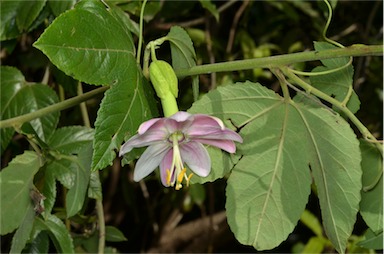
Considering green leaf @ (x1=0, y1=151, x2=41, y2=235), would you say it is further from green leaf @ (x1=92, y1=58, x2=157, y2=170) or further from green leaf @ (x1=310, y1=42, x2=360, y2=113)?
green leaf @ (x1=310, y1=42, x2=360, y2=113)

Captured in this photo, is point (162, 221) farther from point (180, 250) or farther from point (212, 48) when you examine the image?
point (212, 48)

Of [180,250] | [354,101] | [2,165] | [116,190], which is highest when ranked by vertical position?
[354,101]

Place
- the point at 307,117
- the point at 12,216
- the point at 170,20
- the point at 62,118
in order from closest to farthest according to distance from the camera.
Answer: the point at 307,117, the point at 12,216, the point at 62,118, the point at 170,20

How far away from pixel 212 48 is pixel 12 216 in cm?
76

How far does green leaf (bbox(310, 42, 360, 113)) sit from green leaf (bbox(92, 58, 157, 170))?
279 mm

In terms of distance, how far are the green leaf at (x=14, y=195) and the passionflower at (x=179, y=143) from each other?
259 mm

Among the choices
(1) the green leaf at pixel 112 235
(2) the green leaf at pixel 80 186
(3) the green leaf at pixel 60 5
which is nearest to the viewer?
(2) the green leaf at pixel 80 186

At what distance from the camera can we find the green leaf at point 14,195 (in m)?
0.96

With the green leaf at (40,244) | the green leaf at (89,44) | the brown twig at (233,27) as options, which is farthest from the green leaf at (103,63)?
the brown twig at (233,27)

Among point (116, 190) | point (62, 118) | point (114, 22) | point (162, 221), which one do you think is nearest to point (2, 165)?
point (62, 118)

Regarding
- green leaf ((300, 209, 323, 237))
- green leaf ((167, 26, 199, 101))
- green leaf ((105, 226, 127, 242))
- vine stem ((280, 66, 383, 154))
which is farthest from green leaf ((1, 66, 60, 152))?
green leaf ((300, 209, 323, 237))

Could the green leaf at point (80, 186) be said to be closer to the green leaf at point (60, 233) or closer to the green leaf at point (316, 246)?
the green leaf at point (60, 233)

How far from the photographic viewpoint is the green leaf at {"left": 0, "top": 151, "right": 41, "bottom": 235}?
A: 961mm

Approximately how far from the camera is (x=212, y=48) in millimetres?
1586
